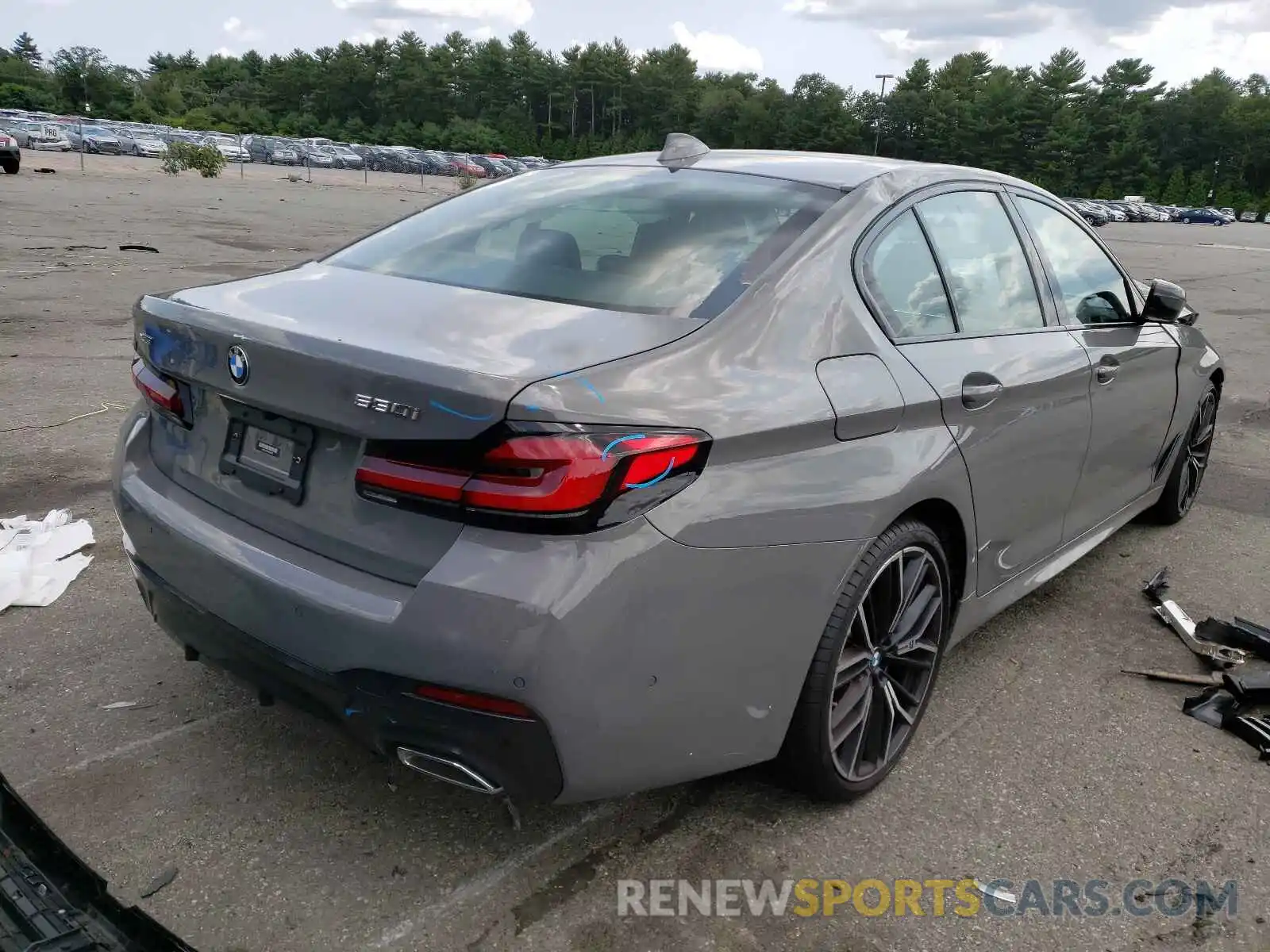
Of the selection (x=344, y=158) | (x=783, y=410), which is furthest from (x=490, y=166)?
(x=783, y=410)

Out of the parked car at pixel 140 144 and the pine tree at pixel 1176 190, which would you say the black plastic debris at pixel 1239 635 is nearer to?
the parked car at pixel 140 144

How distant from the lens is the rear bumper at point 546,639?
1.87m

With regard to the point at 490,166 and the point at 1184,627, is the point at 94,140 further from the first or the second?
the point at 1184,627

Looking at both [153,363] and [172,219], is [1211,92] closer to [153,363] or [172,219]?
[172,219]

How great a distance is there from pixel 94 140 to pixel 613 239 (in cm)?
6412

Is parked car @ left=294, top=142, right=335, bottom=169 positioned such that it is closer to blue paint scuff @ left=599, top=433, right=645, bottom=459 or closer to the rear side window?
the rear side window

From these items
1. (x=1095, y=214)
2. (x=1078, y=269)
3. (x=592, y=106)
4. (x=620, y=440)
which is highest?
(x=592, y=106)

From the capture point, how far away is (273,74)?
120688 millimetres

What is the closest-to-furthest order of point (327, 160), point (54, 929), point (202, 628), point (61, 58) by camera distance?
point (54, 929)
point (202, 628)
point (327, 160)
point (61, 58)

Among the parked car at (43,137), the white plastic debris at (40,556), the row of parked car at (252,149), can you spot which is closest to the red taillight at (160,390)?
the white plastic debris at (40,556)

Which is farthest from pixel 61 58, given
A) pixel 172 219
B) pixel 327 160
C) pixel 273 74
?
pixel 172 219

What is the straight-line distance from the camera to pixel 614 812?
2.57 metres

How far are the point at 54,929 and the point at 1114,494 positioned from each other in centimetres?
374

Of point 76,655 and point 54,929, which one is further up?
point 54,929
